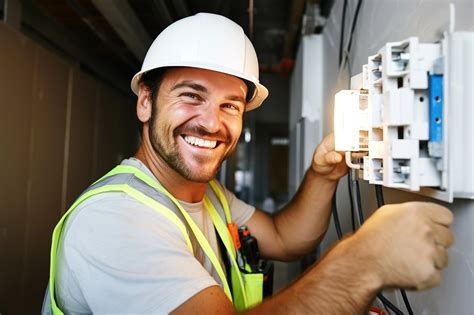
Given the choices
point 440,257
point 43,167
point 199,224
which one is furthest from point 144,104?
point 43,167

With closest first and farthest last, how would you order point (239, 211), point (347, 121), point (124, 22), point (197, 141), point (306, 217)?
point (347, 121) < point (197, 141) < point (306, 217) < point (239, 211) < point (124, 22)

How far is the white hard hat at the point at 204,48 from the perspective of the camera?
36.9 inches

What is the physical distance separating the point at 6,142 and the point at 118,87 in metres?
2.03

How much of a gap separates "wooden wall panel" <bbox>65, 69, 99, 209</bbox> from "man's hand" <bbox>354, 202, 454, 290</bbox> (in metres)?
2.10

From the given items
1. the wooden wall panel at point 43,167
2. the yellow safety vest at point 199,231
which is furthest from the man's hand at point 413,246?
the wooden wall panel at point 43,167

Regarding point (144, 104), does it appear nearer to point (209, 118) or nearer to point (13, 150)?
point (209, 118)

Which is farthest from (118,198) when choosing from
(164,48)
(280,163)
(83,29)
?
(280,163)

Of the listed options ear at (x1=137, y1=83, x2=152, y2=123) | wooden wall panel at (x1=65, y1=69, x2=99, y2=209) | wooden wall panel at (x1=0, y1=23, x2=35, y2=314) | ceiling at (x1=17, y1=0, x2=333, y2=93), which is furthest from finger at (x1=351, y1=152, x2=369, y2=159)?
wooden wall panel at (x1=65, y1=69, x2=99, y2=209)

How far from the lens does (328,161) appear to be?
1023 mm

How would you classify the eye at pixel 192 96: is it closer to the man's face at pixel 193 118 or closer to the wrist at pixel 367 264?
the man's face at pixel 193 118

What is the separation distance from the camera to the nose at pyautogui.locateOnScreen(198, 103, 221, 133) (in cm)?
100

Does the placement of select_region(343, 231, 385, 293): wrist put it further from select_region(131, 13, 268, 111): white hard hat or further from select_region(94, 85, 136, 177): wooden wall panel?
select_region(94, 85, 136, 177): wooden wall panel

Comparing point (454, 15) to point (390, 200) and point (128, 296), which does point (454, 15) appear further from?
point (128, 296)

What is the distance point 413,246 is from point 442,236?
49 mm
